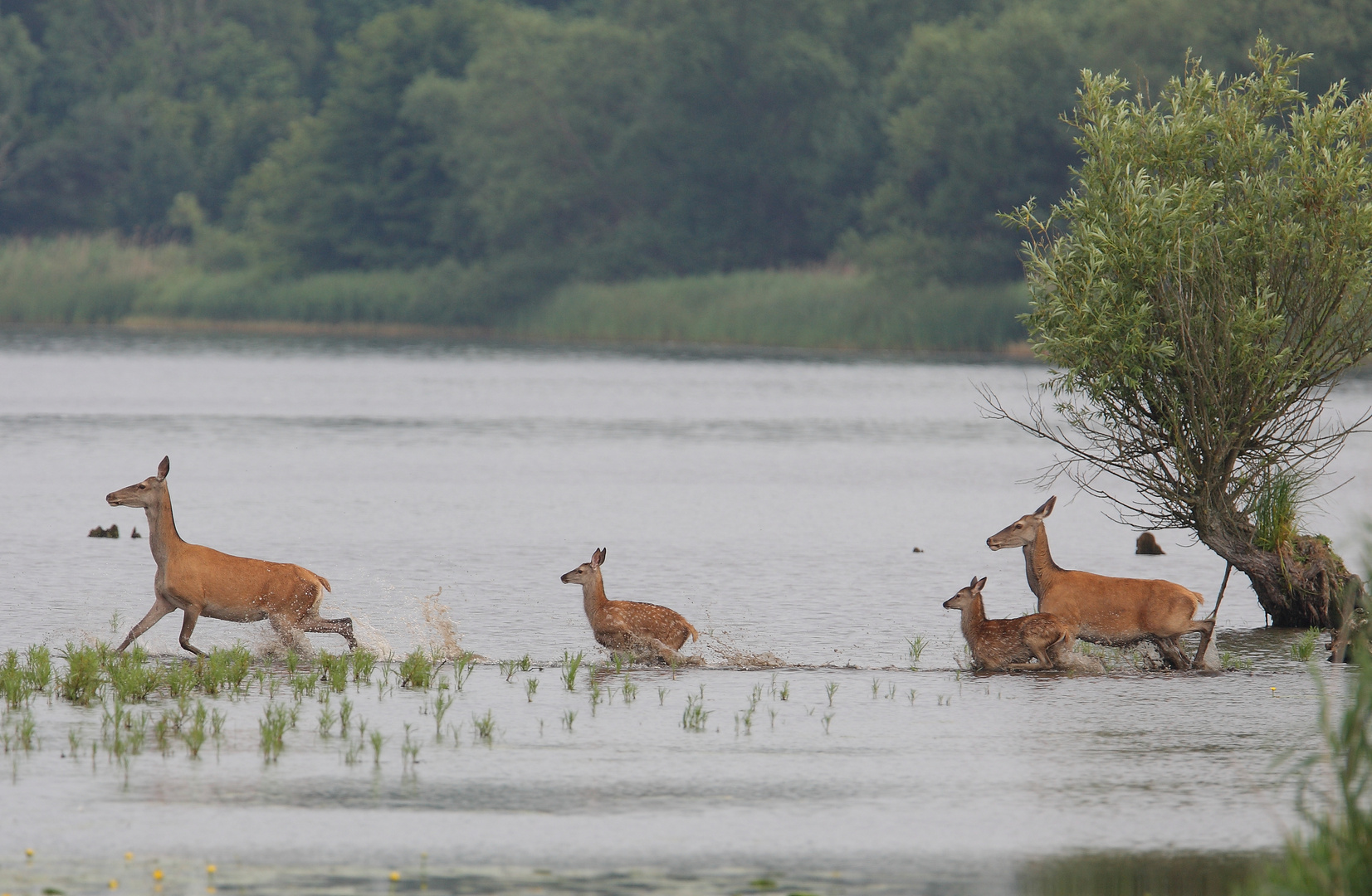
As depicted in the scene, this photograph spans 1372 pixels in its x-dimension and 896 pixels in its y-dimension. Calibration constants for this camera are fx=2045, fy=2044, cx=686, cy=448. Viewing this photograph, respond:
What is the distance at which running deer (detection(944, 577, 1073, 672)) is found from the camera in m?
12.3

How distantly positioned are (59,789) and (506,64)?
253 feet

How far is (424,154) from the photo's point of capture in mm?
90000

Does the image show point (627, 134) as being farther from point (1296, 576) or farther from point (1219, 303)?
point (1296, 576)

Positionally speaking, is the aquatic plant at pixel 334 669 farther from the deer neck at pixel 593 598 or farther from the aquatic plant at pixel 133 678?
the deer neck at pixel 593 598

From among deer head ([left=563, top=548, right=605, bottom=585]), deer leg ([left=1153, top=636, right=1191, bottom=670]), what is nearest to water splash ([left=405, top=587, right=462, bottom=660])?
deer head ([left=563, top=548, right=605, bottom=585])

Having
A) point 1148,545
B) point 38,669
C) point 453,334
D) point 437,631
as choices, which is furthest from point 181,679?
point 453,334

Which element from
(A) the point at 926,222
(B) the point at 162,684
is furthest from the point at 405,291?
(B) the point at 162,684

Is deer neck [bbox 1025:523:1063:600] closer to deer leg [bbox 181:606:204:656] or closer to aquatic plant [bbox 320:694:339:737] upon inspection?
aquatic plant [bbox 320:694:339:737]

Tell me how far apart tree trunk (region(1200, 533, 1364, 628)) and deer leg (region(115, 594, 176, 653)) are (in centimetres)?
716

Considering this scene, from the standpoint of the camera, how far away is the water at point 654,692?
822 cm

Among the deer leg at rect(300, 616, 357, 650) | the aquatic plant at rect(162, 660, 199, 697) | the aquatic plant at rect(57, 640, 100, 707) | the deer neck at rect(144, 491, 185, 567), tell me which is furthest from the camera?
the deer leg at rect(300, 616, 357, 650)

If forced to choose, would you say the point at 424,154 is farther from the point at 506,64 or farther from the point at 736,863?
the point at 736,863

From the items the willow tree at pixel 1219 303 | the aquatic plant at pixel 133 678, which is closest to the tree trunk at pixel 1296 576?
the willow tree at pixel 1219 303

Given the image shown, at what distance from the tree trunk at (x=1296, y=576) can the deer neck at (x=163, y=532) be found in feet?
23.3
